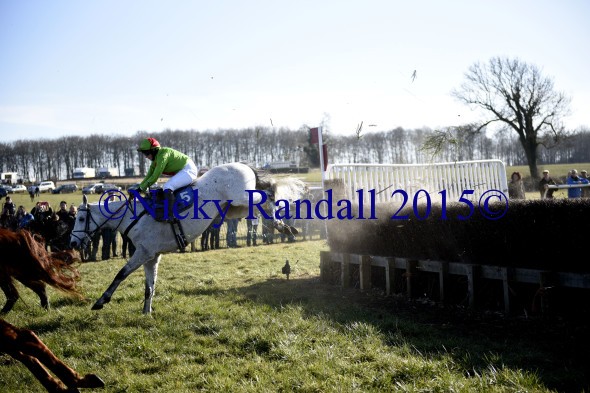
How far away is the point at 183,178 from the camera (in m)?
7.92

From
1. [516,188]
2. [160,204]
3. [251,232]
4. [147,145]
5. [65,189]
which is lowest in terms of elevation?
[251,232]

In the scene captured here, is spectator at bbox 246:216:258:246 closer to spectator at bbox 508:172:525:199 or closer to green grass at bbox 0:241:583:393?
green grass at bbox 0:241:583:393

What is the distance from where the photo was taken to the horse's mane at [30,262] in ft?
13.6

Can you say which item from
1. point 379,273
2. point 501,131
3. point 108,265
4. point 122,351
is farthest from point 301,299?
point 501,131

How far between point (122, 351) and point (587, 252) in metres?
5.82

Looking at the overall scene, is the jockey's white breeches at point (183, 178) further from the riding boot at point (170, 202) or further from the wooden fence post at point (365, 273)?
the wooden fence post at point (365, 273)

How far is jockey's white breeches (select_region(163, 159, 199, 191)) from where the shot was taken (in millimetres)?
7715

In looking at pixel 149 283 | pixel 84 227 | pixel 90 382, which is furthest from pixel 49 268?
pixel 84 227

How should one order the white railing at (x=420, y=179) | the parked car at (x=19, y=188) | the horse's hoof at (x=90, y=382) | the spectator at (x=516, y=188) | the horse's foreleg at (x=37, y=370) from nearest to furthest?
the horse's foreleg at (x=37, y=370), the horse's hoof at (x=90, y=382), the white railing at (x=420, y=179), the spectator at (x=516, y=188), the parked car at (x=19, y=188)

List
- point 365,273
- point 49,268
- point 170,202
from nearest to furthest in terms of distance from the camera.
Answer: point 49,268 → point 170,202 → point 365,273

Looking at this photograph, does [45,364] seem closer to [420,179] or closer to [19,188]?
[420,179]

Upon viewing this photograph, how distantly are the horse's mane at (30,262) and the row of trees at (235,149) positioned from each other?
Result: 31476 mm

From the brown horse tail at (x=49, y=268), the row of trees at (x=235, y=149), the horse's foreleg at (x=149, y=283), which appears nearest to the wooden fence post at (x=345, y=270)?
the horse's foreleg at (x=149, y=283)

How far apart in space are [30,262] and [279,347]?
2743 mm
